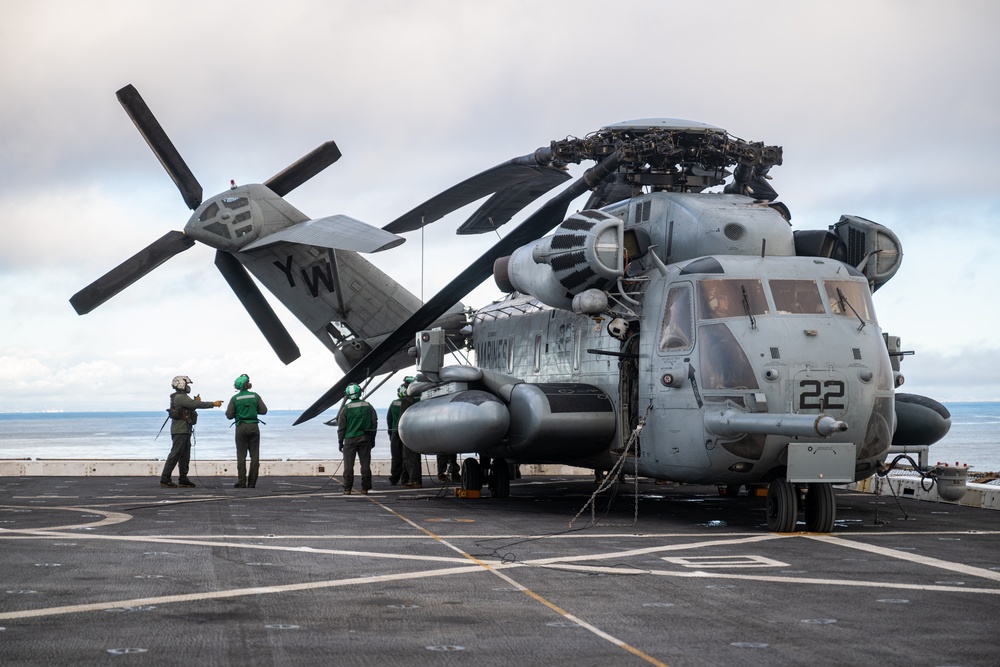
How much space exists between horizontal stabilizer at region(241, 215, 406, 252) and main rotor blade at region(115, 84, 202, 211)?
3003 millimetres

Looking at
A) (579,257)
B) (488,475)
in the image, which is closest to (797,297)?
(579,257)

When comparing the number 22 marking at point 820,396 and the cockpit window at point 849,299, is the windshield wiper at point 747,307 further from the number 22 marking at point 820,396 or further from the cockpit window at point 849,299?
the cockpit window at point 849,299

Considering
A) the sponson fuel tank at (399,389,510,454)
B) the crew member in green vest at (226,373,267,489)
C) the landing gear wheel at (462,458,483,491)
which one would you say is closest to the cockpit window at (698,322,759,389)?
the sponson fuel tank at (399,389,510,454)

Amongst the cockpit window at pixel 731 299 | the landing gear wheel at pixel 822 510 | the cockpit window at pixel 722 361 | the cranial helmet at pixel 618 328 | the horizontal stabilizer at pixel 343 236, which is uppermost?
the horizontal stabilizer at pixel 343 236

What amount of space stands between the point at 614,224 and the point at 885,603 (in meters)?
6.96

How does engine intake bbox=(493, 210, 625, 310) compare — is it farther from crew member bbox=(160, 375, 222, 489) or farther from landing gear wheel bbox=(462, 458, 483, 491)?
crew member bbox=(160, 375, 222, 489)

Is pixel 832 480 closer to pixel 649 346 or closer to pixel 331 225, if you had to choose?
pixel 649 346

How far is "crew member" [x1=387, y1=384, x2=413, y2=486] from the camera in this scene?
2128 centimetres

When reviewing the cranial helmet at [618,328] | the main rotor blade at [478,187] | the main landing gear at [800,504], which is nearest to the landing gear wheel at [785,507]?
the main landing gear at [800,504]

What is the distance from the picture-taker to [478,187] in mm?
17234

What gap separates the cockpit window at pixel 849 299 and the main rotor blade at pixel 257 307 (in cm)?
1104

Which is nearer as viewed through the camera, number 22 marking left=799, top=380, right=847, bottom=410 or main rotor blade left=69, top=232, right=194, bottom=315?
number 22 marking left=799, top=380, right=847, bottom=410

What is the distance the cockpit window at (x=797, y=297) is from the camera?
12969 mm

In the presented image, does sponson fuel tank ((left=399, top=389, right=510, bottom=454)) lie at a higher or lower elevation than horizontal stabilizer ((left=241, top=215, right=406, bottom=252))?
lower
